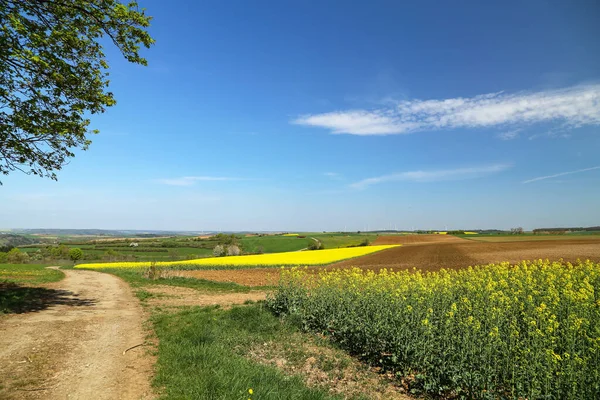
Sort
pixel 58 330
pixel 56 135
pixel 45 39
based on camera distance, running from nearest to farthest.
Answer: pixel 58 330
pixel 45 39
pixel 56 135

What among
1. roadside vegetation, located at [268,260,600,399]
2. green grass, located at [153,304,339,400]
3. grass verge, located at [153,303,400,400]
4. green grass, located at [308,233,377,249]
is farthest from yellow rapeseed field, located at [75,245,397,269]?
green grass, located at [308,233,377,249]

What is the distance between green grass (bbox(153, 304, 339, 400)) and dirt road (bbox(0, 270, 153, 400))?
497 millimetres

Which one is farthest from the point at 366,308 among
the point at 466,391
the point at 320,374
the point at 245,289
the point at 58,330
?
the point at 245,289

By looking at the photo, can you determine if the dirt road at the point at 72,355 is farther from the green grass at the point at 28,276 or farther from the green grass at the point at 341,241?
the green grass at the point at 341,241

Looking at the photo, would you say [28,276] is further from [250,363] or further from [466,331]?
[466,331]

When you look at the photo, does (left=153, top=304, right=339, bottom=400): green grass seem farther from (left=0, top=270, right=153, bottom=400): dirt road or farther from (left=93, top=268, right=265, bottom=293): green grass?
(left=93, top=268, right=265, bottom=293): green grass

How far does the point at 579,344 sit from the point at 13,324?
14.1 metres

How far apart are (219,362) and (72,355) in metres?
3.45

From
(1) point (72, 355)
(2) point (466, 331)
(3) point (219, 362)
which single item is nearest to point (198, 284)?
(1) point (72, 355)

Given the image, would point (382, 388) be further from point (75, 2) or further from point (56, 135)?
point (75, 2)

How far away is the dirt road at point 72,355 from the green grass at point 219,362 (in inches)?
19.6

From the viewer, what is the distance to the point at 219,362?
6.69 meters

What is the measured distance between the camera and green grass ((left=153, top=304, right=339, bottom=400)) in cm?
543

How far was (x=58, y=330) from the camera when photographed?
9172 mm
